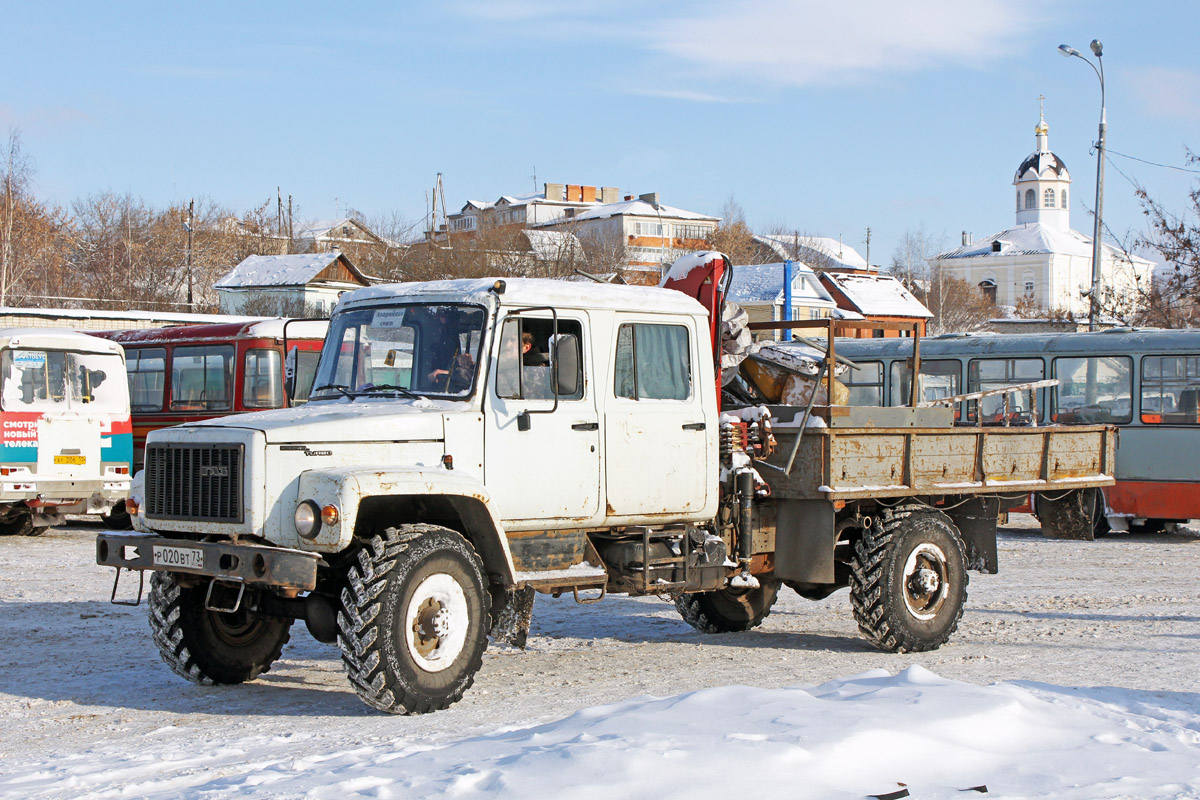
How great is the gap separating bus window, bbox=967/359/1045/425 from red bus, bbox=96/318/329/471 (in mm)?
10551

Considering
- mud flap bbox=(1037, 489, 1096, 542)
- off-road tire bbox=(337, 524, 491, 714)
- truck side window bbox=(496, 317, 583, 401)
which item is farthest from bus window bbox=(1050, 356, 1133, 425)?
off-road tire bbox=(337, 524, 491, 714)

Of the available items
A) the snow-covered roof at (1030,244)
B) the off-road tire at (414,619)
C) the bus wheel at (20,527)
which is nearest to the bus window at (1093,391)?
the off-road tire at (414,619)

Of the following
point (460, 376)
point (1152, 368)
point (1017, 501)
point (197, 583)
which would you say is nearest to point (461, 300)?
point (460, 376)

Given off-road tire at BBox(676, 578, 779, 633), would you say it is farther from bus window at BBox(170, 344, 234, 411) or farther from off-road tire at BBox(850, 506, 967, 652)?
bus window at BBox(170, 344, 234, 411)

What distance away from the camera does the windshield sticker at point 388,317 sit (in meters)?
8.02

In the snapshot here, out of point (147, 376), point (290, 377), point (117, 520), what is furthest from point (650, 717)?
point (147, 376)

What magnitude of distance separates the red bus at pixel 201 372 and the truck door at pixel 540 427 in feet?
40.7

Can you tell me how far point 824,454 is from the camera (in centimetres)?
915

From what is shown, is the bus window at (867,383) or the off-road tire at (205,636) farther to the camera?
the bus window at (867,383)

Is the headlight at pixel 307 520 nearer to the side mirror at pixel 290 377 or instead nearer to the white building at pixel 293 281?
the side mirror at pixel 290 377

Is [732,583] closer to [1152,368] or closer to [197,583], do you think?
[197,583]

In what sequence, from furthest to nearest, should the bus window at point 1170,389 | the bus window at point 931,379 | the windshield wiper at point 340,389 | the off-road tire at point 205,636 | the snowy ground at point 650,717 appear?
the bus window at point 931,379, the bus window at point 1170,389, the windshield wiper at point 340,389, the off-road tire at point 205,636, the snowy ground at point 650,717

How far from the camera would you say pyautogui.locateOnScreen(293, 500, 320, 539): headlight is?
22.6 ft

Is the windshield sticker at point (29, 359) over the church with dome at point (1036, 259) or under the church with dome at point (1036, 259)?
under
